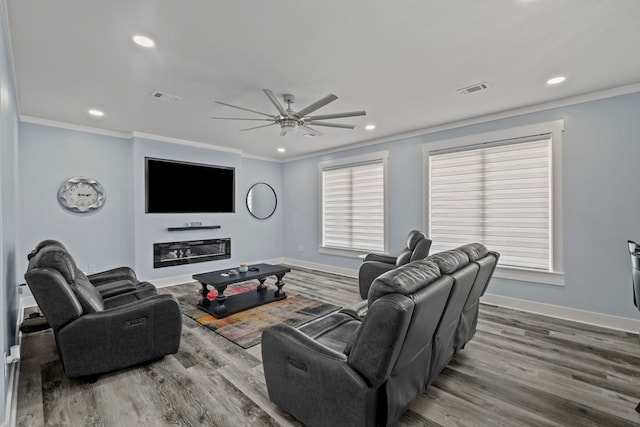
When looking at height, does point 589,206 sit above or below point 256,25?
below

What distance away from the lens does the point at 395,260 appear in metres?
4.27

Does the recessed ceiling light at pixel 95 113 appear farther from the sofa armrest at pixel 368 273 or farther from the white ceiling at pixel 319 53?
the sofa armrest at pixel 368 273

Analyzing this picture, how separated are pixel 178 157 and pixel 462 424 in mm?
5645

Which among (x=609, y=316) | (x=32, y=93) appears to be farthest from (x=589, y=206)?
(x=32, y=93)

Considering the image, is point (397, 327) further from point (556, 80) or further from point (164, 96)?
point (164, 96)

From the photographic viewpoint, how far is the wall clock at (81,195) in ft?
14.7

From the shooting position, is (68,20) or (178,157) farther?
(178,157)

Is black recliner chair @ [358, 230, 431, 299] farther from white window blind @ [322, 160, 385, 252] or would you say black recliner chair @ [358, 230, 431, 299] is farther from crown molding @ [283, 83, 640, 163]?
crown molding @ [283, 83, 640, 163]

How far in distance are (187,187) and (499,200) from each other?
17.5 feet

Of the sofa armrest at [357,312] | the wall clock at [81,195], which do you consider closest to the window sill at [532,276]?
the sofa armrest at [357,312]

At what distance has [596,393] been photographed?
2217 mm

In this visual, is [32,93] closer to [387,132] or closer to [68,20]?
[68,20]

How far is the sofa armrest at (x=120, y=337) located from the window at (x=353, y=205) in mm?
3919

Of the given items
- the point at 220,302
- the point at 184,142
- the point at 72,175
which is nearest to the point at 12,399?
the point at 220,302
